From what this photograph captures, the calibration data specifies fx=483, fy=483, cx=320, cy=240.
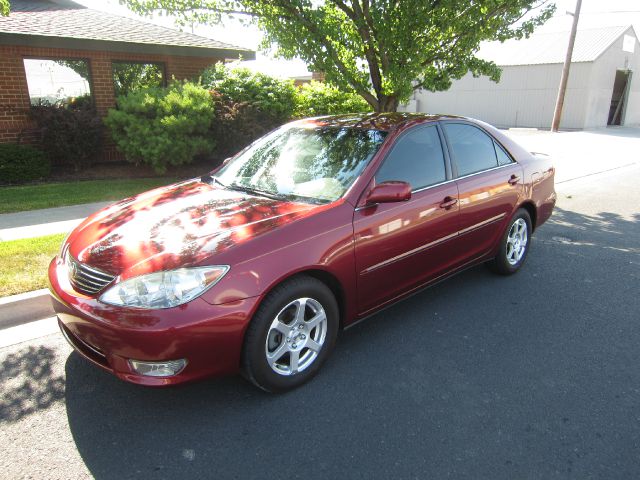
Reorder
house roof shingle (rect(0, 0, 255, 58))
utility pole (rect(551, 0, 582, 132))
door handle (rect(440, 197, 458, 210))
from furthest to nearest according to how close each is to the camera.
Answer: utility pole (rect(551, 0, 582, 132))
house roof shingle (rect(0, 0, 255, 58))
door handle (rect(440, 197, 458, 210))

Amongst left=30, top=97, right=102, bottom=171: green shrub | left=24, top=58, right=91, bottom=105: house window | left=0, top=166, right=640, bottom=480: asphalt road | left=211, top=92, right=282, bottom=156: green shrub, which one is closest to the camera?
left=0, top=166, right=640, bottom=480: asphalt road

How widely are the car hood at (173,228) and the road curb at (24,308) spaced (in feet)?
3.37

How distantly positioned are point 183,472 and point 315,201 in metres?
1.79

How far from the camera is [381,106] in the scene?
25.5 ft

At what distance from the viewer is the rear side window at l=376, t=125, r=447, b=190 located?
11.7 ft

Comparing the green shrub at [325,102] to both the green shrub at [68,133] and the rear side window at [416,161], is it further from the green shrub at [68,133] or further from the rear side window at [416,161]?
the rear side window at [416,161]

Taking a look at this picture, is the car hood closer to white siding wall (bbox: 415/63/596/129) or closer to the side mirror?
the side mirror

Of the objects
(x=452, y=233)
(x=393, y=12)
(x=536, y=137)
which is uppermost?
(x=393, y=12)

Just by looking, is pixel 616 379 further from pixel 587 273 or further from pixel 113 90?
pixel 113 90

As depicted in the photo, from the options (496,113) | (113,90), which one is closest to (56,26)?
(113,90)

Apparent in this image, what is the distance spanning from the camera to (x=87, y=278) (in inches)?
110

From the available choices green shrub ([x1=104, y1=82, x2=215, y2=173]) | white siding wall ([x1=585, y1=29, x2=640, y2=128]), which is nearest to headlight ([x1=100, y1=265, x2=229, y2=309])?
green shrub ([x1=104, y1=82, x2=215, y2=173])

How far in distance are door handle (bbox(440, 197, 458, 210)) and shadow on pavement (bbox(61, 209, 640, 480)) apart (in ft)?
3.03

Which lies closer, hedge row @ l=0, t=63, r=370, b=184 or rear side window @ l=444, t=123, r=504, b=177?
rear side window @ l=444, t=123, r=504, b=177
